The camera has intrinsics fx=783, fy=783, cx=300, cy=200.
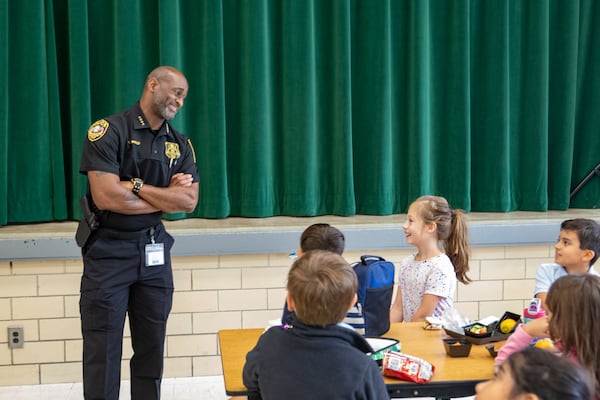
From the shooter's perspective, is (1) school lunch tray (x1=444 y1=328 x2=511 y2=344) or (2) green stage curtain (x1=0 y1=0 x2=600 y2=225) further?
(2) green stage curtain (x1=0 y1=0 x2=600 y2=225)

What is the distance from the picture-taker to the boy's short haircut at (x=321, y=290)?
2.05 meters

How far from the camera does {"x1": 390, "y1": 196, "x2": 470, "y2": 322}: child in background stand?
3.26 metres

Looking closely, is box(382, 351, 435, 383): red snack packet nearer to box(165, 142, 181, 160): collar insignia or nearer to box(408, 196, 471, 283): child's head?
box(408, 196, 471, 283): child's head

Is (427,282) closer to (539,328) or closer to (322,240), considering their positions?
(322,240)

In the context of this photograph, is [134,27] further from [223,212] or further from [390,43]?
[390,43]

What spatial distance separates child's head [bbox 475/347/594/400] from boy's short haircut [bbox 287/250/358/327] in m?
0.59

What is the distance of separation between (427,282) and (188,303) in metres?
1.49

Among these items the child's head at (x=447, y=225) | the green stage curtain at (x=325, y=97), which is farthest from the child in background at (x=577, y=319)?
the green stage curtain at (x=325, y=97)

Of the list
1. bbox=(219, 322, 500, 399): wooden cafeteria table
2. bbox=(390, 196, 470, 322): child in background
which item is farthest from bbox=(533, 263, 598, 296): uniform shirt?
bbox=(219, 322, 500, 399): wooden cafeteria table

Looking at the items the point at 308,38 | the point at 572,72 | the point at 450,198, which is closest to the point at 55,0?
the point at 308,38

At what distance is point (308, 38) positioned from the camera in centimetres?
461

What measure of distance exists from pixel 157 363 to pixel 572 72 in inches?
124

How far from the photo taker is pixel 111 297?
10.8 ft

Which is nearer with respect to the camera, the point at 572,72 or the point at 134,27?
the point at 134,27
